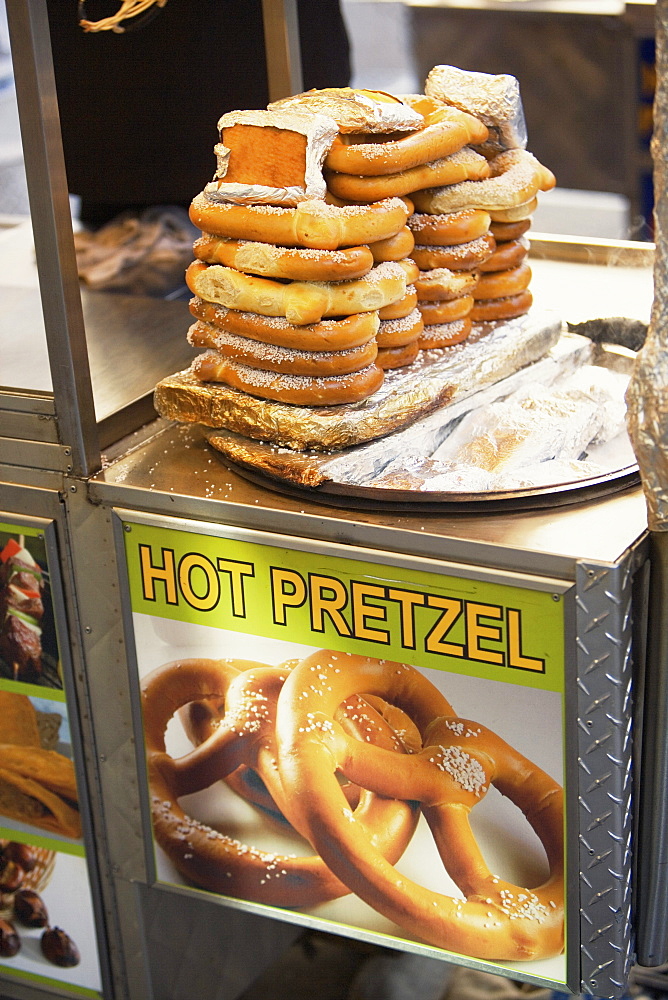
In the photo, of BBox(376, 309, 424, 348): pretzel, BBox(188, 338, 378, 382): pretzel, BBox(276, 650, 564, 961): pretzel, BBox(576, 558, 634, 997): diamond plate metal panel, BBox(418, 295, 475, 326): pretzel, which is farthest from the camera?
BBox(418, 295, 475, 326): pretzel

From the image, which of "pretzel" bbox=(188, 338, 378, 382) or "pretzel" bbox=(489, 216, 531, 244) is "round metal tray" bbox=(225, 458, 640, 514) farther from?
"pretzel" bbox=(489, 216, 531, 244)

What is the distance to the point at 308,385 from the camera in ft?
5.34

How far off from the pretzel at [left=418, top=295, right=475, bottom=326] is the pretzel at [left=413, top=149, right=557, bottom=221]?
130 mm

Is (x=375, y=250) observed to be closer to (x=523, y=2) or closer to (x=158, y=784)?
(x=158, y=784)

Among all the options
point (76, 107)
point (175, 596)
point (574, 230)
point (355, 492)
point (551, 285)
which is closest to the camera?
point (355, 492)

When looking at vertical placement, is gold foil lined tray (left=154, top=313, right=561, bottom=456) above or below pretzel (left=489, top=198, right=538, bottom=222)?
below

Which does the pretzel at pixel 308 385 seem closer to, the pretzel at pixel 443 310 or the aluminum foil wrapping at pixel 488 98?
the pretzel at pixel 443 310

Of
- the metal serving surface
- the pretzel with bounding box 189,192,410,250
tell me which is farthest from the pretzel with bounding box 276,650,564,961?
the pretzel with bounding box 189,192,410,250

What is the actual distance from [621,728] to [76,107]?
1.73 meters

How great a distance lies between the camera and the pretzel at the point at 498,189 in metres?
1.79

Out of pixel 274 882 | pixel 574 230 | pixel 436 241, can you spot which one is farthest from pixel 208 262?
pixel 574 230

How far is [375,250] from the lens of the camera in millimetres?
1660

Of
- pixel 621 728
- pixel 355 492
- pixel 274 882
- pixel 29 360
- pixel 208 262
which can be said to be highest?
pixel 208 262

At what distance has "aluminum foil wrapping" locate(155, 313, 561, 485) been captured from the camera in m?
1.61
